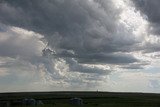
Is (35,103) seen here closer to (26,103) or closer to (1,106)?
(26,103)

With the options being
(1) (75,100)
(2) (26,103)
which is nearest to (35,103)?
(2) (26,103)

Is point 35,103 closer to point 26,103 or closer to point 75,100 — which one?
point 26,103

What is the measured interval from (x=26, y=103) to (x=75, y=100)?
1928 cm

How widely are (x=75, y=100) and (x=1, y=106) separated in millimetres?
32493

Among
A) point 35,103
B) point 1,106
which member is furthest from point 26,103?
point 1,106

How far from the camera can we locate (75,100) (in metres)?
132

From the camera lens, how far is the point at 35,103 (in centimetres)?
12581

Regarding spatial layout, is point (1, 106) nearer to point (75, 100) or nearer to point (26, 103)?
point (26, 103)

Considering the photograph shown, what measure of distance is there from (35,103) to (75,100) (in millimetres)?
16321

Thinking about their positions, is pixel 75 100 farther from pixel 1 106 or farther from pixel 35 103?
pixel 1 106

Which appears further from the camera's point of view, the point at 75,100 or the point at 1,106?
the point at 75,100

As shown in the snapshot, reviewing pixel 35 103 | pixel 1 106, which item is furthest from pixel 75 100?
pixel 1 106

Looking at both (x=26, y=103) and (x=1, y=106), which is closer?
(x=1, y=106)
